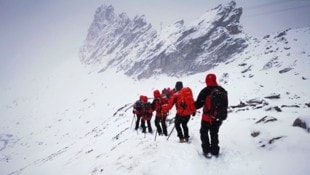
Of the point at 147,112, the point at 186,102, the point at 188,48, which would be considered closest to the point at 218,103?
the point at 186,102

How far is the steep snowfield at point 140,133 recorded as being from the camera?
23.4ft

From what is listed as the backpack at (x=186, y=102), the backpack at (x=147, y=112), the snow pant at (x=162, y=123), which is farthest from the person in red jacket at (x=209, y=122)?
the backpack at (x=147, y=112)

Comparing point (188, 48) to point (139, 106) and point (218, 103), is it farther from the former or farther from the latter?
point (218, 103)

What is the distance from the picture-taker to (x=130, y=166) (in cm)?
766

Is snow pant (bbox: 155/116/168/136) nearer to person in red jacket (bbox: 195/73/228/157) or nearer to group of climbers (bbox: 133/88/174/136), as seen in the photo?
group of climbers (bbox: 133/88/174/136)

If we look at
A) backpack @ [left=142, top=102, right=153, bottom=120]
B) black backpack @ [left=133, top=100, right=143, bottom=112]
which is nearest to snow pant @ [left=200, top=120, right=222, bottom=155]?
backpack @ [left=142, top=102, right=153, bottom=120]

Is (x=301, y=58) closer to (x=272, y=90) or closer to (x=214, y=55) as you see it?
(x=272, y=90)

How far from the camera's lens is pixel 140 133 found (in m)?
14.7

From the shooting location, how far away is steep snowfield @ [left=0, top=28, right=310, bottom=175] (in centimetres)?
713

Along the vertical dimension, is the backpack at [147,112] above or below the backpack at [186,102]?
below

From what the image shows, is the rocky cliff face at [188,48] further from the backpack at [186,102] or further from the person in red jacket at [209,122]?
the person in red jacket at [209,122]

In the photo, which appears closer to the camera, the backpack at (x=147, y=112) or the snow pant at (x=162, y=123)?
the snow pant at (x=162, y=123)

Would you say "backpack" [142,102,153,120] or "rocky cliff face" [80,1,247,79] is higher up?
"rocky cliff face" [80,1,247,79]

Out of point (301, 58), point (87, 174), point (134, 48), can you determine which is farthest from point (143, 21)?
point (87, 174)
